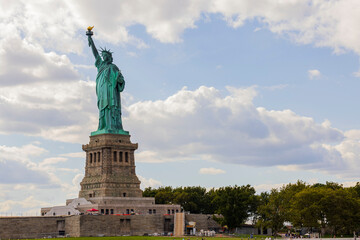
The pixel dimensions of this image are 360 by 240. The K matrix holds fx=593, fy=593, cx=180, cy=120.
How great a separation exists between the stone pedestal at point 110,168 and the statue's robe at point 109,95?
9.94 feet

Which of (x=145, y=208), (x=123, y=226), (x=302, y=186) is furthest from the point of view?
(x=302, y=186)

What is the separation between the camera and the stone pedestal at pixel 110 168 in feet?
343

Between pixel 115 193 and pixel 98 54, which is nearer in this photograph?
pixel 115 193

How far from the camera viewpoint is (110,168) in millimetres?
105812

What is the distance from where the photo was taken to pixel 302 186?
4299 inches

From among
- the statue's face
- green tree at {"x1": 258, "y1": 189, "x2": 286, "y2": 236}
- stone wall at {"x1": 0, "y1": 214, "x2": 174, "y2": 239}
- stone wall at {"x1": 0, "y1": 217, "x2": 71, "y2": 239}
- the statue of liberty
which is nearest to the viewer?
stone wall at {"x1": 0, "y1": 217, "x2": 71, "y2": 239}

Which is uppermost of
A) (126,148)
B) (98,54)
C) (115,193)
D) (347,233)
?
(98,54)

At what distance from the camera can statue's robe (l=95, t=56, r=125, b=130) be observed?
11012 centimetres

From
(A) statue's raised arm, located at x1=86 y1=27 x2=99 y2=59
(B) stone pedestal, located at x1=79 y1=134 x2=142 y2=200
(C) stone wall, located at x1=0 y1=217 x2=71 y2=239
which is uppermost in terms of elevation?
(A) statue's raised arm, located at x1=86 y1=27 x2=99 y2=59

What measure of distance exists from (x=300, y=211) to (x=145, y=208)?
86.9 feet

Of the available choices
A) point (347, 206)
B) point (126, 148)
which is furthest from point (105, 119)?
point (347, 206)

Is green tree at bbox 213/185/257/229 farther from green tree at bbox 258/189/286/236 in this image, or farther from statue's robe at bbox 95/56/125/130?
statue's robe at bbox 95/56/125/130

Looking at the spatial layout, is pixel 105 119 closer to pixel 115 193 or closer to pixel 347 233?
pixel 115 193

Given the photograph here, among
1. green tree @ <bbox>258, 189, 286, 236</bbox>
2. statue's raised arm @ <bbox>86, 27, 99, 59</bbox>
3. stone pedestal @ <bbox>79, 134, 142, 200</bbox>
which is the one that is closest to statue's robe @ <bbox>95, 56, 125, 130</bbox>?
statue's raised arm @ <bbox>86, 27, 99, 59</bbox>
